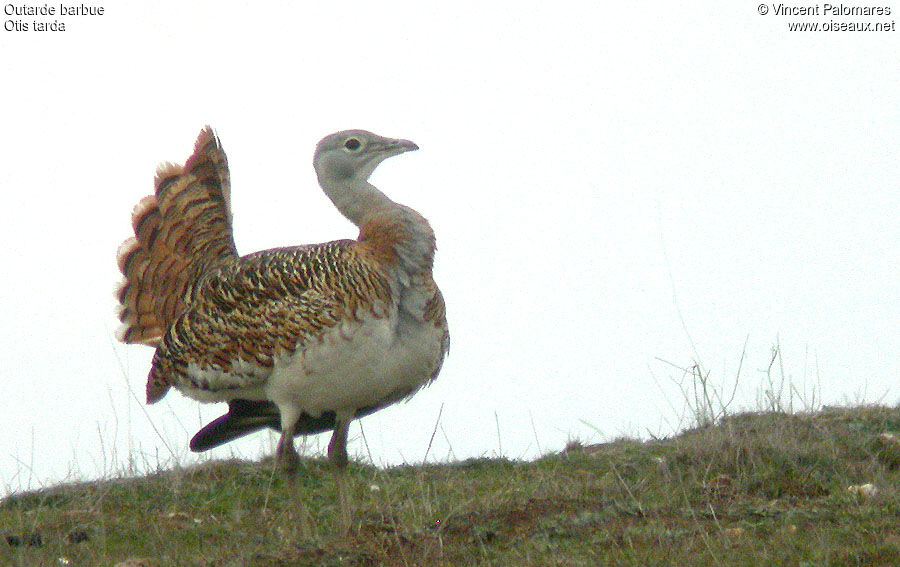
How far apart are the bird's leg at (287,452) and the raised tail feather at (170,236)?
3.83 feet

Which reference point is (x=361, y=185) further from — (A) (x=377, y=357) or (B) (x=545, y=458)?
(B) (x=545, y=458)

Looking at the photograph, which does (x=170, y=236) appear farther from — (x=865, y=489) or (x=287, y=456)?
(x=865, y=489)

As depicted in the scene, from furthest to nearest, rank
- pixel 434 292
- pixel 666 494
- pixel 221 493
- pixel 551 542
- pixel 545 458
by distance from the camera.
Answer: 1. pixel 545 458
2. pixel 221 493
3. pixel 434 292
4. pixel 666 494
5. pixel 551 542

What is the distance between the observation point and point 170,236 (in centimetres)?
622

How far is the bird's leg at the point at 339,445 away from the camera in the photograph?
537 centimetres

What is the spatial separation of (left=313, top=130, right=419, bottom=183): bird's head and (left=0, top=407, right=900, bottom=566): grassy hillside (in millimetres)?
1396

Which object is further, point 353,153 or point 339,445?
point 353,153

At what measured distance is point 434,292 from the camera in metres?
5.25

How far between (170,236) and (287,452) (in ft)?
4.96

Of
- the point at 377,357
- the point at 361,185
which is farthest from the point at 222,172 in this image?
the point at 377,357

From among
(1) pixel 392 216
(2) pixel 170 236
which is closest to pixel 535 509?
(1) pixel 392 216

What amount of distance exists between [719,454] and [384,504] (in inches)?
56.0

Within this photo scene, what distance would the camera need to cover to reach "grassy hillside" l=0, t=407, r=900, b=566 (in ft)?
13.6

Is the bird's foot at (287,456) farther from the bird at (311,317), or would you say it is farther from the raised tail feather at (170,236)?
the raised tail feather at (170,236)
